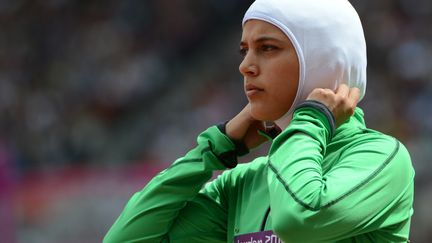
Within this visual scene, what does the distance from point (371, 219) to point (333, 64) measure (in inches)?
16.8

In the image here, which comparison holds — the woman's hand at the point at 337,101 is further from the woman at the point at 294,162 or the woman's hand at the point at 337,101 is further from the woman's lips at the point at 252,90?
the woman's lips at the point at 252,90

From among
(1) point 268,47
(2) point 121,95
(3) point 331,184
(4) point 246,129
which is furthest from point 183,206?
(2) point 121,95

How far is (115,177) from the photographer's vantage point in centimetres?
770

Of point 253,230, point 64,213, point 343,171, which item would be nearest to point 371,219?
point 343,171

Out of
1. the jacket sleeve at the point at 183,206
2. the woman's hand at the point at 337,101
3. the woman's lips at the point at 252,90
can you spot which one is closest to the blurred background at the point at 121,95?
the jacket sleeve at the point at 183,206

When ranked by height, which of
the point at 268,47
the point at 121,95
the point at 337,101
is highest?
the point at 268,47

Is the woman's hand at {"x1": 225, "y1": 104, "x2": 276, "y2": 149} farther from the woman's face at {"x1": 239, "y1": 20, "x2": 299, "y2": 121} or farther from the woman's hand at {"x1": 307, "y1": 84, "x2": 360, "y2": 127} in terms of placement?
the woman's hand at {"x1": 307, "y1": 84, "x2": 360, "y2": 127}

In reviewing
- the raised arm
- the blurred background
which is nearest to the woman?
the raised arm

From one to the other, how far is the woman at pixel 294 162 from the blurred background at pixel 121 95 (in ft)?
14.9

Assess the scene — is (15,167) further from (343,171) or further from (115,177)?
(343,171)

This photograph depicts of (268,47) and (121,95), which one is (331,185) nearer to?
(268,47)

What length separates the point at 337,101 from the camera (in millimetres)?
2414

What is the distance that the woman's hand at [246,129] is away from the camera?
2.79 meters

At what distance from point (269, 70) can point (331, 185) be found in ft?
1.25
